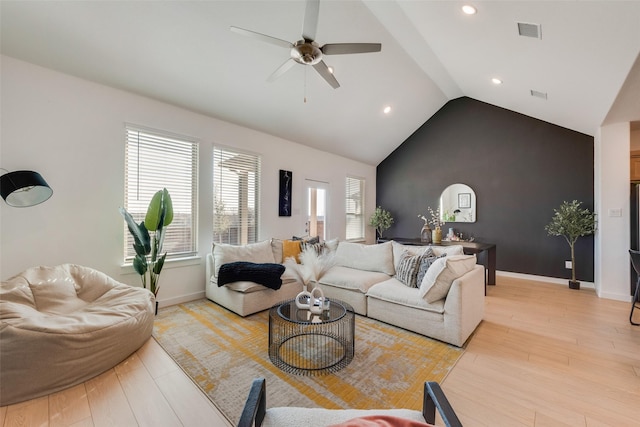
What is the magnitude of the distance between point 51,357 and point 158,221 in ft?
5.41

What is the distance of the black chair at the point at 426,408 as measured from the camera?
97 cm

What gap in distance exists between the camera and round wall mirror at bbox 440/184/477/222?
5.85 meters

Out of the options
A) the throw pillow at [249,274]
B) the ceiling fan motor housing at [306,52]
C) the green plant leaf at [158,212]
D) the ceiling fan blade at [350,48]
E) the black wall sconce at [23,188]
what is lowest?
the throw pillow at [249,274]

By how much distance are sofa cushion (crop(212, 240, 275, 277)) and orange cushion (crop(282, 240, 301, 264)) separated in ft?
0.80

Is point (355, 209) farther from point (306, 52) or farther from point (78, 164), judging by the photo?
point (78, 164)

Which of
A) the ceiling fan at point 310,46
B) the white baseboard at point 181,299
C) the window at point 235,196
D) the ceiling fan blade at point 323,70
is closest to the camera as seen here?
the ceiling fan at point 310,46

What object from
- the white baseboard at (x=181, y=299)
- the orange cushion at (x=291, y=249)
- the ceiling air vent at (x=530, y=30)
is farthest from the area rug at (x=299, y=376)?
A: the ceiling air vent at (x=530, y=30)

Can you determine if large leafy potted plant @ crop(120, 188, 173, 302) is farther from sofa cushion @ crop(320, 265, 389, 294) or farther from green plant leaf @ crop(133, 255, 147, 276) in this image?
sofa cushion @ crop(320, 265, 389, 294)

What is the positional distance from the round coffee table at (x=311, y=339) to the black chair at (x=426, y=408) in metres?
0.97

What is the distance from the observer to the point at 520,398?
185 cm

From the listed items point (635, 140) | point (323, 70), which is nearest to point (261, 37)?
point (323, 70)

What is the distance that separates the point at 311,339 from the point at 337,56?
3.53m

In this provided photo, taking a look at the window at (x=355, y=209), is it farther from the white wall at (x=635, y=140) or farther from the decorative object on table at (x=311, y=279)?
the white wall at (x=635, y=140)

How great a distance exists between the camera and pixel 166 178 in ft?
Answer: 12.0
